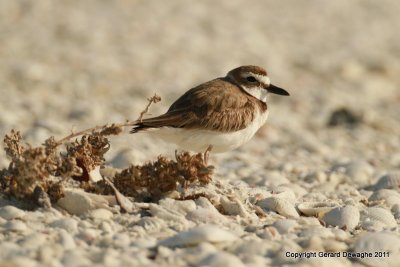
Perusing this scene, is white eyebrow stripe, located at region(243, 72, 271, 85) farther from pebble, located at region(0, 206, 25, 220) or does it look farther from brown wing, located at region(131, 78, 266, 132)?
pebble, located at region(0, 206, 25, 220)

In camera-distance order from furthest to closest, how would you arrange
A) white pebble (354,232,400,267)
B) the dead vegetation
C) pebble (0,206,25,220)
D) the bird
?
1. the bird
2. the dead vegetation
3. pebble (0,206,25,220)
4. white pebble (354,232,400,267)

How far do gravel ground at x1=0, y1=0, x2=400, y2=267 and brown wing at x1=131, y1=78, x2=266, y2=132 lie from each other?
485 millimetres

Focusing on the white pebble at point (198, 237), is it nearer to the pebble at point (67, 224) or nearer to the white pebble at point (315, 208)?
the pebble at point (67, 224)

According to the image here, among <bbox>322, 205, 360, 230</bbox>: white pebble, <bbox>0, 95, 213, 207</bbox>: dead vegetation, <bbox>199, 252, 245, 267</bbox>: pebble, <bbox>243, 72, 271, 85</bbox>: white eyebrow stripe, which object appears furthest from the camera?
<bbox>243, 72, 271, 85</bbox>: white eyebrow stripe

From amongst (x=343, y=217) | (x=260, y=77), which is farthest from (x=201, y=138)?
(x=343, y=217)

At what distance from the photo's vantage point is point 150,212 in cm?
498

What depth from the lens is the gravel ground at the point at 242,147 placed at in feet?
14.7

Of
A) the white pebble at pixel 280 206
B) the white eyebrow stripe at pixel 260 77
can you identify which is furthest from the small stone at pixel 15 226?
the white eyebrow stripe at pixel 260 77

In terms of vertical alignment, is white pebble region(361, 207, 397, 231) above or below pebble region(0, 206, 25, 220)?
above

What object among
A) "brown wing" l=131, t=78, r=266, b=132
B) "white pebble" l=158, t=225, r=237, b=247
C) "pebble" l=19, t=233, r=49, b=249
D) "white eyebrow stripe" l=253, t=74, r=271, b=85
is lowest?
"pebble" l=19, t=233, r=49, b=249

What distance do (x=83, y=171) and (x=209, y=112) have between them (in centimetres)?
119

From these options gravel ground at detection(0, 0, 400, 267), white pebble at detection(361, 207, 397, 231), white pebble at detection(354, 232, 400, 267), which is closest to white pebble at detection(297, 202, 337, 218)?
gravel ground at detection(0, 0, 400, 267)

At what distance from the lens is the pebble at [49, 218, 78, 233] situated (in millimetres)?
4611

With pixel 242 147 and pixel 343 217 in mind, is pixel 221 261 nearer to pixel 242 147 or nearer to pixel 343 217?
pixel 343 217
